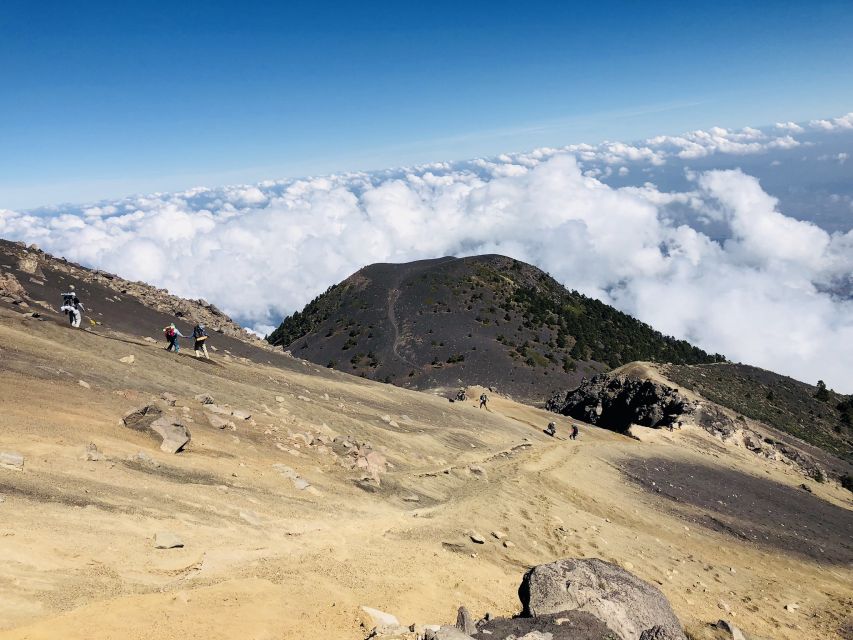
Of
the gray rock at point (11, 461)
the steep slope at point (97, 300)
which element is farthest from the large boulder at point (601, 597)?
the steep slope at point (97, 300)

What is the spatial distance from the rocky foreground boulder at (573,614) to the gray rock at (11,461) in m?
8.79

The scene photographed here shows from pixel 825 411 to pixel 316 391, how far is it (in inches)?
2934

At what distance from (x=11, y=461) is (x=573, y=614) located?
41.8ft

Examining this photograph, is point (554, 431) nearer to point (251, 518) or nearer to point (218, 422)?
point (218, 422)

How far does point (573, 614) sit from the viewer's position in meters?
10.3

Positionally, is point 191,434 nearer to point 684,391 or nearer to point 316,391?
point 316,391

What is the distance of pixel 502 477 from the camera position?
24234 millimetres

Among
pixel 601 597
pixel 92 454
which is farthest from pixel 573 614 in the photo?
pixel 92 454

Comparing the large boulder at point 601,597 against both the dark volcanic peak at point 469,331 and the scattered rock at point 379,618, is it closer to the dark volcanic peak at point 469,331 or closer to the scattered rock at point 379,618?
the scattered rock at point 379,618

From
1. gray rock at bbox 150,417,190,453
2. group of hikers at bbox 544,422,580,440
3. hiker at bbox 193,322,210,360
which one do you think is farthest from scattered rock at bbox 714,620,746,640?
group of hikers at bbox 544,422,580,440

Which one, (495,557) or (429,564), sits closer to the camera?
(429,564)

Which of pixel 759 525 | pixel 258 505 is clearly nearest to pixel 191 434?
pixel 258 505

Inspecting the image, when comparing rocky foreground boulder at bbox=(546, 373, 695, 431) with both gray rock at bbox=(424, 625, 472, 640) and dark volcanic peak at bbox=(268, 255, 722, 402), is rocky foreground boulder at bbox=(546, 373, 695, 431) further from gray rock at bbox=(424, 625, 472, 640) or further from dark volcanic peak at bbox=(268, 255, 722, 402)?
gray rock at bbox=(424, 625, 472, 640)

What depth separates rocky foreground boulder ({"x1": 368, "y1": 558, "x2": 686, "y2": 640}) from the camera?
371 inches
